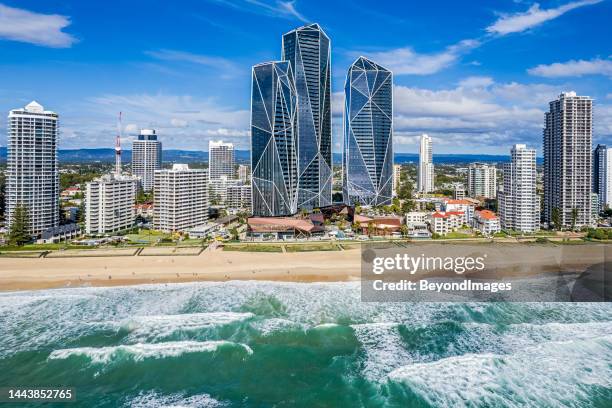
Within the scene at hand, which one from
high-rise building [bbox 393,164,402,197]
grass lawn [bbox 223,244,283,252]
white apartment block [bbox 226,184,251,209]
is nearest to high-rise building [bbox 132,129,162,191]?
white apartment block [bbox 226,184,251,209]

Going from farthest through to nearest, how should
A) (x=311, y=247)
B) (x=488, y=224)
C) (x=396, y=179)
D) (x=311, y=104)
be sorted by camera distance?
(x=396, y=179), (x=311, y=104), (x=488, y=224), (x=311, y=247)

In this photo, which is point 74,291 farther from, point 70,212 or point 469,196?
point 469,196

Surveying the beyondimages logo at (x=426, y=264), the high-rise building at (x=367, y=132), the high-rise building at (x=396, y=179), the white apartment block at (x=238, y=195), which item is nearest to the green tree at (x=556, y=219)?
the beyondimages logo at (x=426, y=264)

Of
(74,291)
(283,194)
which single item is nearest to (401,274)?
(74,291)

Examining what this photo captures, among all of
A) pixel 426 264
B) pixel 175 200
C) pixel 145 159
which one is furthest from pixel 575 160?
pixel 145 159

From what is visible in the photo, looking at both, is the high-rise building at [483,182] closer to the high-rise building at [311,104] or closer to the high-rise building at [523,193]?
the high-rise building at [523,193]

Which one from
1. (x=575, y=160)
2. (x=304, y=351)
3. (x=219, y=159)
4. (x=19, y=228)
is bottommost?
(x=304, y=351)

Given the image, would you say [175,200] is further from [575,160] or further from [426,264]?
[575,160]

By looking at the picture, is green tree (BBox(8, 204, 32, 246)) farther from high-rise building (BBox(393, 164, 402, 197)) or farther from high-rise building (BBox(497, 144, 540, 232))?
high-rise building (BBox(393, 164, 402, 197))
